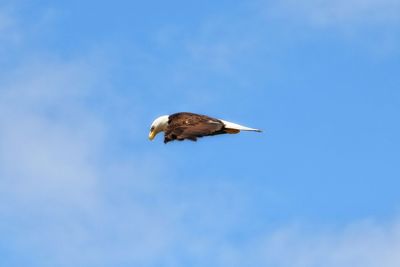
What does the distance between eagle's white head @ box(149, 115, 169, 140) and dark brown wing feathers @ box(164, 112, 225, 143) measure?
0.78 metres

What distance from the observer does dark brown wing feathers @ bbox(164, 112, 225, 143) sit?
6112 cm

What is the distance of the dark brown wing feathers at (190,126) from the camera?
2406 inches

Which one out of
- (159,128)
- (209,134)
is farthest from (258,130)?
(159,128)

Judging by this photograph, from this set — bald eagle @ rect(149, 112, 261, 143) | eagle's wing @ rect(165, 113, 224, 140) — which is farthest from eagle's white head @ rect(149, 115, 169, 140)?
eagle's wing @ rect(165, 113, 224, 140)

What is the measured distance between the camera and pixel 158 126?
216 feet

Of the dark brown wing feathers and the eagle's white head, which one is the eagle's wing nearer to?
the dark brown wing feathers

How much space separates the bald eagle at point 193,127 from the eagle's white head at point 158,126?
0.07m

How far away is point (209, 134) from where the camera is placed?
203ft

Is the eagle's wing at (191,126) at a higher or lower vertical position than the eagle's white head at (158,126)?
lower

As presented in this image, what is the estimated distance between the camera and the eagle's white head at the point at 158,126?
216 feet

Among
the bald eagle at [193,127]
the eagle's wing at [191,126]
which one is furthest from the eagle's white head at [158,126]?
the eagle's wing at [191,126]

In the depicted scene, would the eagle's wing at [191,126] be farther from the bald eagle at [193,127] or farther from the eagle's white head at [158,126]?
the eagle's white head at [158,126]

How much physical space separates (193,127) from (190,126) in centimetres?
21

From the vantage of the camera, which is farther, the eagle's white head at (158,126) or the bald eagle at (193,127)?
the eagle's white head at (158,126)
